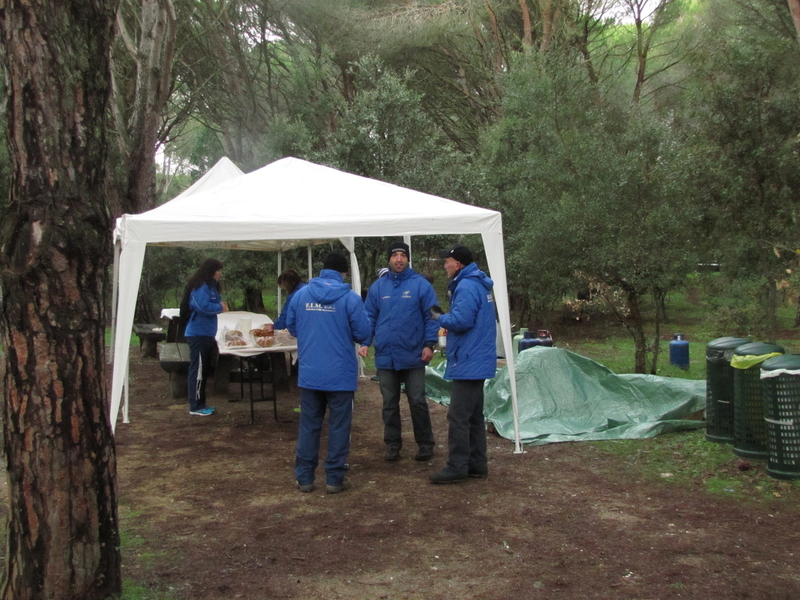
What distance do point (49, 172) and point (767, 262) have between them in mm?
9298

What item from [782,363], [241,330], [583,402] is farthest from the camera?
[241,330]

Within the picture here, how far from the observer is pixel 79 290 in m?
3.16

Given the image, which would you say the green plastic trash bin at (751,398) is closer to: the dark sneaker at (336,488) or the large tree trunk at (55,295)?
the dark sneaker at (336,488)

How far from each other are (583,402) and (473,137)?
1631 cm

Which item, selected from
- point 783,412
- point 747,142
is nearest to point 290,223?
point 783,412

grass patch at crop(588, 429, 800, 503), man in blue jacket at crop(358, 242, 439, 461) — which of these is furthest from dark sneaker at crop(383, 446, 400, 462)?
grass patch at crop(588, 429, 800, 503)

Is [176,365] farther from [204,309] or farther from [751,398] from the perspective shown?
[751,398]

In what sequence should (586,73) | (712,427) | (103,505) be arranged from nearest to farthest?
(103,505), (712,427), (586,73)

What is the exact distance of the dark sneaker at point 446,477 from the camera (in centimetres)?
543

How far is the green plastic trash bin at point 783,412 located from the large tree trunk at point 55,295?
4.32 meters

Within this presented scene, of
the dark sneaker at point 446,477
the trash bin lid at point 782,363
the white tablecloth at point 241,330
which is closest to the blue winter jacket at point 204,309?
the white tablecloth at point 241,330

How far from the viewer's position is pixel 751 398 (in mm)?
5707

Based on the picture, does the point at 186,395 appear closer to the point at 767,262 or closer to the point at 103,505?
the point at 103,505

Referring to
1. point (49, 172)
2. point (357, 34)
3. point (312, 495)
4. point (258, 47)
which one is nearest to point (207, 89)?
point (258, 47)
